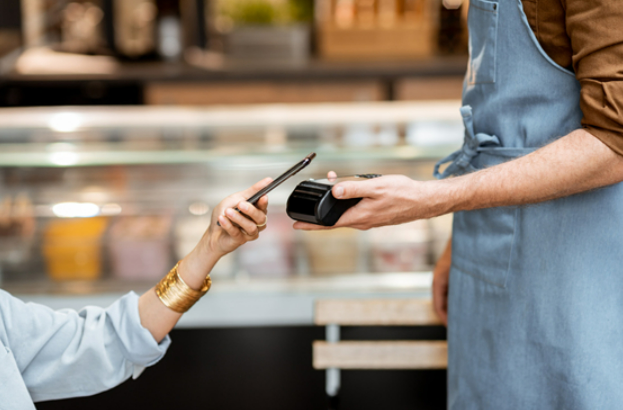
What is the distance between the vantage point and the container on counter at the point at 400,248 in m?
1.57

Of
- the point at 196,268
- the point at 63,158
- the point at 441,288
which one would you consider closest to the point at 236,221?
the point at 196,268

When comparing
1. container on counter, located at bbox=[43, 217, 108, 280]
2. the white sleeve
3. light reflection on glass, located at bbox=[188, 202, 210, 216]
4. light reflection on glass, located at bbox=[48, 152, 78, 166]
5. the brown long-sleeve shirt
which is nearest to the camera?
the brown long-sleeve shirt

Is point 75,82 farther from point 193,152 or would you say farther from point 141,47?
point 193,152

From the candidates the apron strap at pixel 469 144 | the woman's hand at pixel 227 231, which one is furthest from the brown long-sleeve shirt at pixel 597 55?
the woman's hand at pixel 227 231

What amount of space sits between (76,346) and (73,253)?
0.73m

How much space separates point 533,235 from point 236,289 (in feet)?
2.44

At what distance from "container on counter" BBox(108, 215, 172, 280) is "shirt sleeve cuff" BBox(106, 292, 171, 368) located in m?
0.64

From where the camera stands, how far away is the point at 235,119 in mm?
1729

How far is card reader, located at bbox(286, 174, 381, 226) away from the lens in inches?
30.0

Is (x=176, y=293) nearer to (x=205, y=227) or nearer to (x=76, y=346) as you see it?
(x=76, y=346)

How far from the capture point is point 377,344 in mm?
1169

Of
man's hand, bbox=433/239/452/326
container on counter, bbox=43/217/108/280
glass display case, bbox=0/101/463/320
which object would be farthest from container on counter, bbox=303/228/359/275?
container on counter, bbox=43/217/108/280

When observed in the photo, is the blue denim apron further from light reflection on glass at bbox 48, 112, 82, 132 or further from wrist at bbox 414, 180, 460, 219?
light reflection on glass at bbox 48, 112, 82, 132

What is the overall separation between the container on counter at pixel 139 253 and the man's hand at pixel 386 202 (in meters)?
0.83
